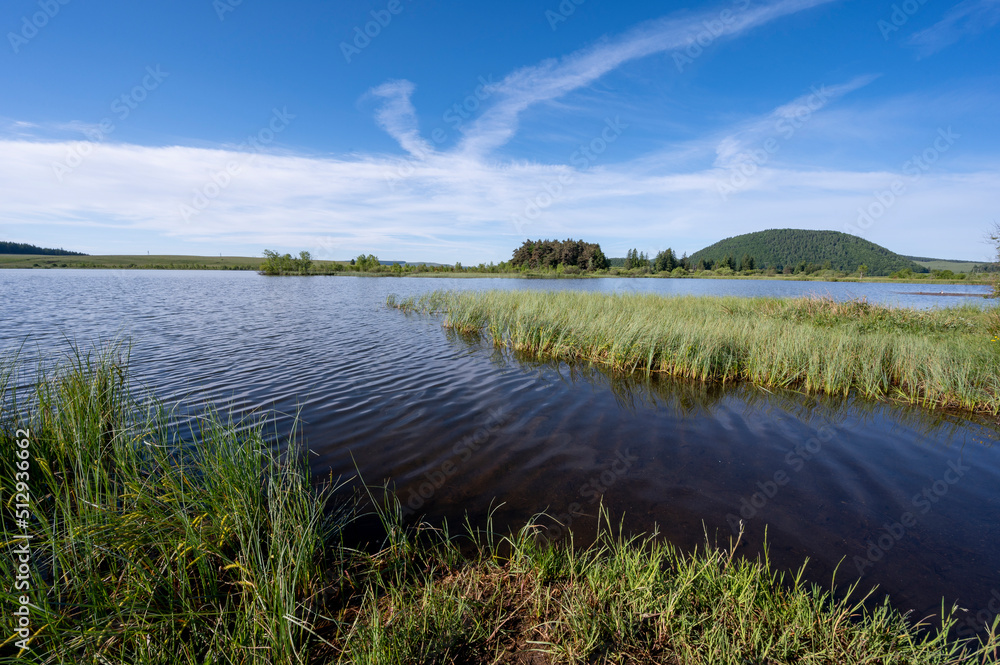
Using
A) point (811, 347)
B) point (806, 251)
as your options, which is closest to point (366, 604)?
point (811, 347)

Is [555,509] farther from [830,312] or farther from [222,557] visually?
[830,312]

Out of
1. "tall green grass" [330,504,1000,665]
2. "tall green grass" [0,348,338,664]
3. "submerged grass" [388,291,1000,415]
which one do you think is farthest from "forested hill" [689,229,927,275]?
"tall green grass" [0,348,338,664]

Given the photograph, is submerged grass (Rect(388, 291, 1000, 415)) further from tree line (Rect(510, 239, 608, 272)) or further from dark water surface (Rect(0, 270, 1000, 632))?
tree line (Rect(510, 239, 608, 272))

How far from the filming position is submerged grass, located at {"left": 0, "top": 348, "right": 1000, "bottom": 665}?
1993mm

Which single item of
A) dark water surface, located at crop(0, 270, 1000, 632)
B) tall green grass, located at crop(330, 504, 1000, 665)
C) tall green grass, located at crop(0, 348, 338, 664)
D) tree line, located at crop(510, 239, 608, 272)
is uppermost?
tree line, located at crop(510, 239, 608, 272)

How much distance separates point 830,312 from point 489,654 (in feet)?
55.5

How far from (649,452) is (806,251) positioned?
171 meters

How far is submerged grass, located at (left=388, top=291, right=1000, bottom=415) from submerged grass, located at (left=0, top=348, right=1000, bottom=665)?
7.03m

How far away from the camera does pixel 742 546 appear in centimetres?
341

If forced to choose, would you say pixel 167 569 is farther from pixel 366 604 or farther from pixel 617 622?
pixel 617 622

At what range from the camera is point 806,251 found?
132250mm

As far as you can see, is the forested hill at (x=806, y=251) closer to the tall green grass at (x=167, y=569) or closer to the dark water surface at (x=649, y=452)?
the dark water surface at (x=649, y=452)

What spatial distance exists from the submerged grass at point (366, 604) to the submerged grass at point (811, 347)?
23.1 feet

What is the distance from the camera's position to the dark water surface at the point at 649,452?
3.57 m
